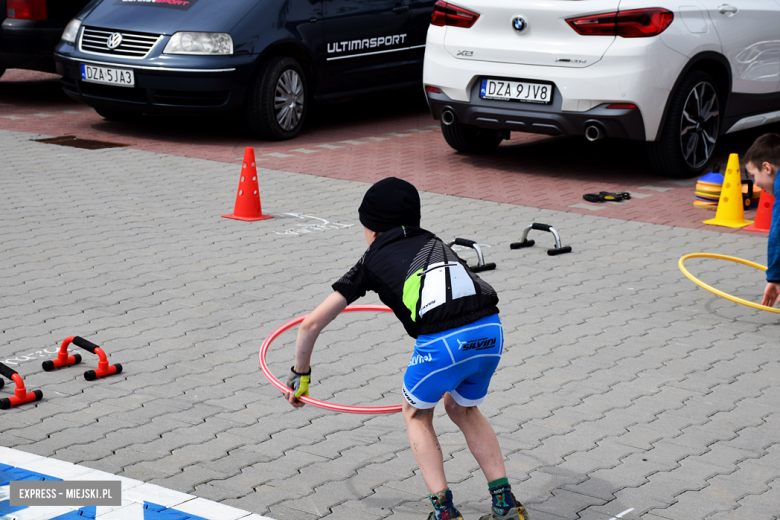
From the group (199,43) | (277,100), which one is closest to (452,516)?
(199,43)

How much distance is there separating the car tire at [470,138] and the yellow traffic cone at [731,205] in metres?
3.11

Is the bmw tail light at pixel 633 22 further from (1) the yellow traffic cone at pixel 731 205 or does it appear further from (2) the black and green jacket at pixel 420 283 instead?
(2) the black and green jacket at pixel 420 283

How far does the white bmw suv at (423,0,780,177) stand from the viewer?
8.90 meters

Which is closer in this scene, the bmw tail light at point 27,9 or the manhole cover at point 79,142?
the manhole cover at point 79,142

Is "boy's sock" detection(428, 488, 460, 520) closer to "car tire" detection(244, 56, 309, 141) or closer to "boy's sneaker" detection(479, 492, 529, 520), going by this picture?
"boy's sneaker" detection(479, 492, 529, 520)

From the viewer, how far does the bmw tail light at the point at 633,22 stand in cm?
883

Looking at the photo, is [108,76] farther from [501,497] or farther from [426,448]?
[501,497]

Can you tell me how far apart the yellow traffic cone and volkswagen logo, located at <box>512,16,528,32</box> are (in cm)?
228

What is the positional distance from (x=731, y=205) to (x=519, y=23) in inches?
101

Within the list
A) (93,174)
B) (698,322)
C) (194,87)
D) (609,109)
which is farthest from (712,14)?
(93,174)

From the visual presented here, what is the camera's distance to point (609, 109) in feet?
29.5

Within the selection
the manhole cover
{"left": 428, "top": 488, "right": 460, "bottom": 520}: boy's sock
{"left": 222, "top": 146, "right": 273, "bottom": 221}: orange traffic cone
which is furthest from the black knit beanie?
the manhole cover

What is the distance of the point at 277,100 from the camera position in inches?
446

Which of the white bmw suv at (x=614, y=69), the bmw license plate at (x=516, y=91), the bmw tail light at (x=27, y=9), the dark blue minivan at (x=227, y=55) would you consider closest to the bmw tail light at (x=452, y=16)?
the white bmw suv at (x=614, y=69)
